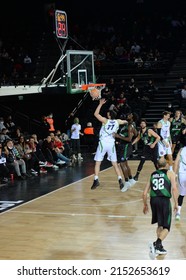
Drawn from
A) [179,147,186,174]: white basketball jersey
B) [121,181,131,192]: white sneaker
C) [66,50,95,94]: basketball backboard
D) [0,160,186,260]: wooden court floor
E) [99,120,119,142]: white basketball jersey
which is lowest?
[0,160,186,260]: wooden court floor

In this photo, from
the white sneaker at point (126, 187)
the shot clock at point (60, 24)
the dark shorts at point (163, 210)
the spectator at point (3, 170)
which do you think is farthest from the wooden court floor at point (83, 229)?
the shot clock at point (60, 24)

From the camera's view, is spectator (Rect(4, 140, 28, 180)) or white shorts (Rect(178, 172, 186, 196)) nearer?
white shorts (Rect(178, 172, 186, 196))

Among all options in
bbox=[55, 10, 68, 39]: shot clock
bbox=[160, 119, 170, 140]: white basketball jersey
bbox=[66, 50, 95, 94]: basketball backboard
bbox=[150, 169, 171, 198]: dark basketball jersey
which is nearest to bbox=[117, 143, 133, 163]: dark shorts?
bbox=[160, 119, 170, 140]: white basketball jersey

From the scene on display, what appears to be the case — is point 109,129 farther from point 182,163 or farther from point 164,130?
point 164,130

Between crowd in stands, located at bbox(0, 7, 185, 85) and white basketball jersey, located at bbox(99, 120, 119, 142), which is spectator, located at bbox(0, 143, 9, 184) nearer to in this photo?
white basketball jersey, located at bbox(99, 120, 119, 142)

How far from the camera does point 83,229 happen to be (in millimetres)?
10234

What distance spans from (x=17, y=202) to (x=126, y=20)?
19136 millimetres

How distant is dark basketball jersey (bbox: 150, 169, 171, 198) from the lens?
27.2 feet

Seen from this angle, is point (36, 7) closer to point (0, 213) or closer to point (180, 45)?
point (180, 45)

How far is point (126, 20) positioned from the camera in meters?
30.0

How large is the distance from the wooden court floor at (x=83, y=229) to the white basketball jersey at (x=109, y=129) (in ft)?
4.55

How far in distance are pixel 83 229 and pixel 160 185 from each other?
8.11 feet

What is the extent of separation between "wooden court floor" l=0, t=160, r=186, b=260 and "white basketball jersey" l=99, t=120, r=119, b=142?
1.39 metres
